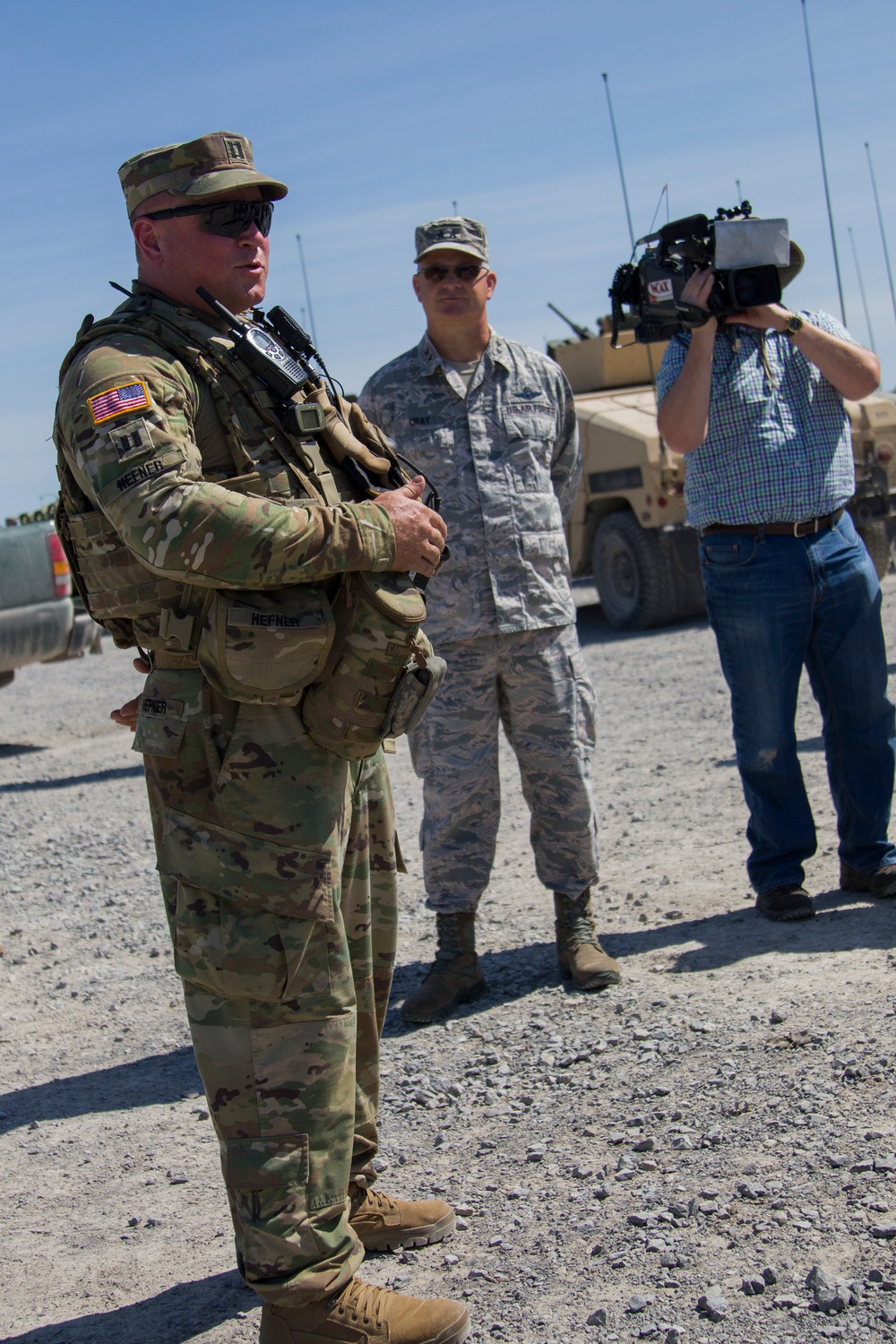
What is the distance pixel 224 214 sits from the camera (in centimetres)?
254

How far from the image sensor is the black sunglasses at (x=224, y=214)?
2.52 meters

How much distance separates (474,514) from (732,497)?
2.67 feet

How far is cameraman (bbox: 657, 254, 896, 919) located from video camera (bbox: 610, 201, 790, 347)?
1.6 inches

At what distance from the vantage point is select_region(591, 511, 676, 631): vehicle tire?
39.0ft

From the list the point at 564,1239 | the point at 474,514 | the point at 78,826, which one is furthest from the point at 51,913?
the point at 564,1239

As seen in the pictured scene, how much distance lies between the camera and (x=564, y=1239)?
277 centimetres

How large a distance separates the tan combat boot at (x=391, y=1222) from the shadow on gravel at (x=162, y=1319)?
0.24 m

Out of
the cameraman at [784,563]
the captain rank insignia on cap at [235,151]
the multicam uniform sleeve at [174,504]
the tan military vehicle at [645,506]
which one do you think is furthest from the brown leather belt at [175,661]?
the tan military vehicle at [645,506]

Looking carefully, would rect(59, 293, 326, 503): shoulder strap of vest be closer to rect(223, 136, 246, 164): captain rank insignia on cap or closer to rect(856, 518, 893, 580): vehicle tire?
rect(223, 136, 246, 164): captain rank insignia on cap

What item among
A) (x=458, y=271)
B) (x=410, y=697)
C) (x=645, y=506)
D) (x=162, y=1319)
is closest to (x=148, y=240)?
(x=410, y=697)

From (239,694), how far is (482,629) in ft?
5.84

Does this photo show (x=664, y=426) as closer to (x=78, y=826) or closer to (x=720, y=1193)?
(x=720, y=1193)

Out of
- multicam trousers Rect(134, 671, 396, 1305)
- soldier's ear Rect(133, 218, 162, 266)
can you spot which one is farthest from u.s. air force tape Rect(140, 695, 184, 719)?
soldier's ear Rect(133, 218, 162, 266)

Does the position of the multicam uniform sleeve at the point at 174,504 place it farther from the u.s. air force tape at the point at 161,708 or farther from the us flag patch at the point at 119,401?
the u.s. air force tape at the point at 161,708
